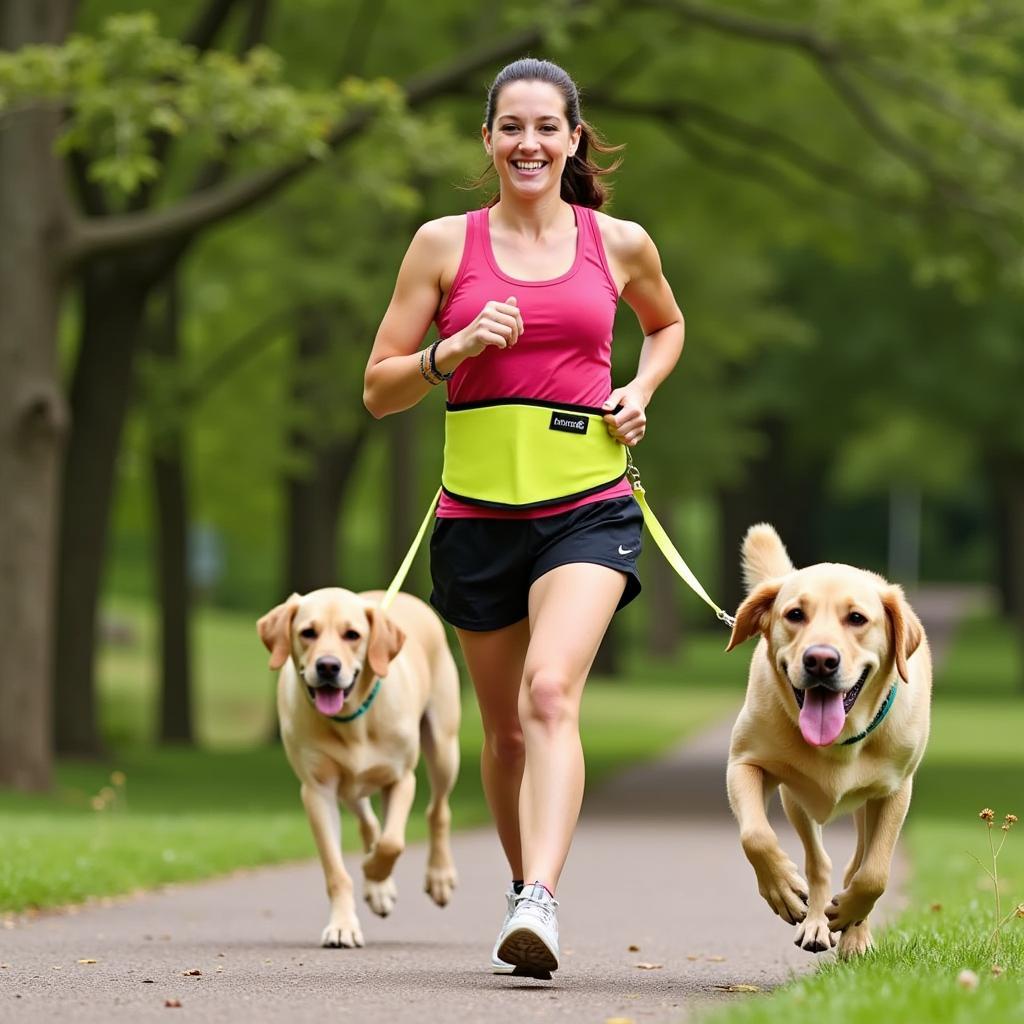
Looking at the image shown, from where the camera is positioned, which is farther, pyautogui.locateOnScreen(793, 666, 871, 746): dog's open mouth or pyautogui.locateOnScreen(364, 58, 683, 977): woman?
pyautogui.locateOnScreen(364, 58, 683, 977): woman

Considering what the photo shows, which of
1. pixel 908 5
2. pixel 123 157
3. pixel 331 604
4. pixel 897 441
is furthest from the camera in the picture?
pixel 897 441

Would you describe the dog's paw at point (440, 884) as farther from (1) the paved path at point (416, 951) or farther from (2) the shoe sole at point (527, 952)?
(2) the shoe sole at point (527, 952)

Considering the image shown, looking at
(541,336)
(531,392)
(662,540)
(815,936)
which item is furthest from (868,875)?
(541,336)

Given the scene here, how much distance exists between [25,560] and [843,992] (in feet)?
40.2

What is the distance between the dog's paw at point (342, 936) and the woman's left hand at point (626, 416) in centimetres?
225

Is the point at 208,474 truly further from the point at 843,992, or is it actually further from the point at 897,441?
the point at 897,441

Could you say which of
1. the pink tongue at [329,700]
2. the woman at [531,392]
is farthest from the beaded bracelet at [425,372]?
the pink tongue at [329,700]

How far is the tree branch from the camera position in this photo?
1681 centimetres

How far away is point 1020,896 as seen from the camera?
8.97 meters

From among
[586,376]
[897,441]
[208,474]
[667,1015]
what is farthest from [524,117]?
[897,441]

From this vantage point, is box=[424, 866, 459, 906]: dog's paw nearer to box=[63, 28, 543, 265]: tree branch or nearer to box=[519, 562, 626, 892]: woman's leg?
box=[519, 562, 626, 892]: woman's leg

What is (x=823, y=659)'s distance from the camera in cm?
573

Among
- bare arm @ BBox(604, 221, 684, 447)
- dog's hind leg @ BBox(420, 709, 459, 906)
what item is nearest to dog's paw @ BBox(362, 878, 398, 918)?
dog's hind leg @ BBox(420, 709, 459, 906)

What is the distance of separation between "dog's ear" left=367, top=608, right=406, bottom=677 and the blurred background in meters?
6.39
